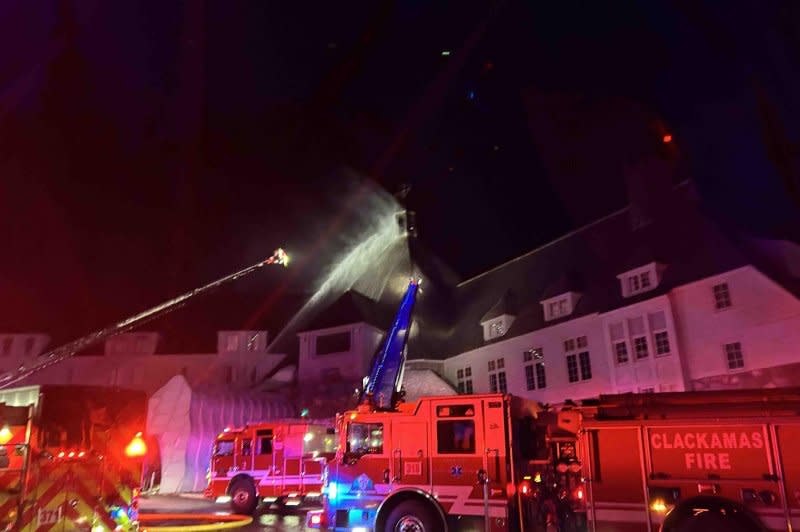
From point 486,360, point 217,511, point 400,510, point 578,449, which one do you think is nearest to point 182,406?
point 217,511

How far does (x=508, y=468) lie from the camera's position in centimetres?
1070

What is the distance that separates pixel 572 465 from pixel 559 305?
→ 18.2 metres

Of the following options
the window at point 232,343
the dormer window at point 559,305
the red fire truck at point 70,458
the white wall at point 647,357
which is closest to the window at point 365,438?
the red fire truck at point 70,458

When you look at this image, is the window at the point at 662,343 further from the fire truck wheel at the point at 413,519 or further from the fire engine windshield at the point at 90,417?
the fire engine windshield at the point at 90,417

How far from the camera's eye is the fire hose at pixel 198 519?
47.8 ft

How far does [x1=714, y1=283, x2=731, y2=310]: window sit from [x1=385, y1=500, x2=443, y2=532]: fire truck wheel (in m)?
15.3

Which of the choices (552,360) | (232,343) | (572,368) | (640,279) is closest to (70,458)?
(640,279)

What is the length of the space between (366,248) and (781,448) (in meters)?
36.7

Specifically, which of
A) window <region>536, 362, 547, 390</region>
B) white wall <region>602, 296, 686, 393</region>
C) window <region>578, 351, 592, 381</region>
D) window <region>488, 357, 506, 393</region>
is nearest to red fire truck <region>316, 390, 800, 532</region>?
white wall <region>602, 296, 686, 393</region>

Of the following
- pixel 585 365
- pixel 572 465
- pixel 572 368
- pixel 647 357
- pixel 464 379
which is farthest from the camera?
pixel 464 379

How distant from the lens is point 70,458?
863 cm

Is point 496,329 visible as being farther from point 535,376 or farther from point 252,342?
point 252,342

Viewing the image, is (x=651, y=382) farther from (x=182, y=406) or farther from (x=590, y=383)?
(x=182, y=406)

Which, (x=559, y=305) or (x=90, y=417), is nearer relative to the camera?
(x=90, y=417)
